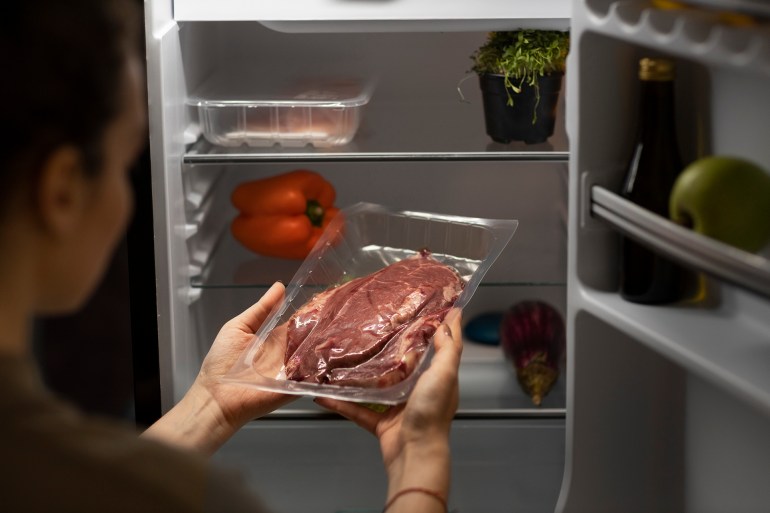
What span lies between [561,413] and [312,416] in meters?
0.49

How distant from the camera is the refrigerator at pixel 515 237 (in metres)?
1.19

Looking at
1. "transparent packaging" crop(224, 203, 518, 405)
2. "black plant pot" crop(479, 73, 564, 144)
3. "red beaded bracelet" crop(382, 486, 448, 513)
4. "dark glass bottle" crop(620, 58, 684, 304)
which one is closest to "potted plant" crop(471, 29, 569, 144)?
"black plant pot" crop(479, 73, 564, 144)

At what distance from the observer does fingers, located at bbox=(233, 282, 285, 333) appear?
1.58 meters

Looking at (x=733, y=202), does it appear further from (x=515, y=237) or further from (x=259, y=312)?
(x=515, y=237)

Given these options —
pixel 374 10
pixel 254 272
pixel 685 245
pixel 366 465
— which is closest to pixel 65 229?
pixel 685 245

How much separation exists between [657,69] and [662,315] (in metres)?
0.33

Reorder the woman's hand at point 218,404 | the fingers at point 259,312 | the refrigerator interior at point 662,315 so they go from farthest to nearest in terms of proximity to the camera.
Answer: the fingers at point 259,312, the woman's hand at point 218,404, the refrigerator interior at point 662,315

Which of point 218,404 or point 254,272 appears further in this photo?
point 254,272

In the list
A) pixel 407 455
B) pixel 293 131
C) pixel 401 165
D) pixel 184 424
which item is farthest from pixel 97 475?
pixel 401 165

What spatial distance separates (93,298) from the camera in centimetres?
304

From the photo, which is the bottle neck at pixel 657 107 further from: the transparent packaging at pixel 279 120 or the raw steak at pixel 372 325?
the transparent packaging at pixel 279 120

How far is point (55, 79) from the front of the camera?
54 cm

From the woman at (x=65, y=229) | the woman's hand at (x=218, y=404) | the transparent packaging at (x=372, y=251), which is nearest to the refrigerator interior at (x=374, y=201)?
the transparent packaging at (x=372, y=251)

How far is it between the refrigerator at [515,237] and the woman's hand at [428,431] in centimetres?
22
